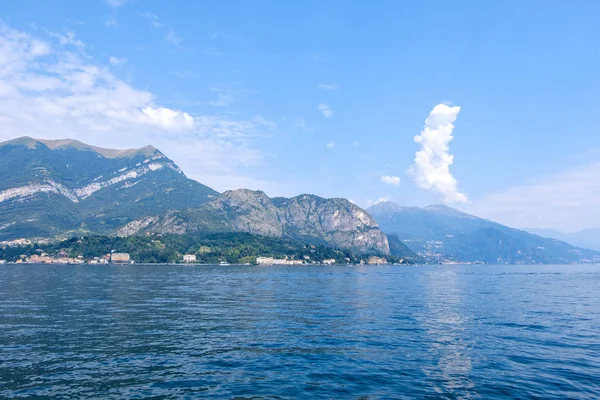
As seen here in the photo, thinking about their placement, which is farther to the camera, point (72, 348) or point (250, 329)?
point (250, 329)

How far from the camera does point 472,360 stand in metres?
34.1

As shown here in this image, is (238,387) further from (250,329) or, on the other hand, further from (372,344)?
(250,329)

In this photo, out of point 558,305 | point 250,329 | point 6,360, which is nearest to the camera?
point 6,360

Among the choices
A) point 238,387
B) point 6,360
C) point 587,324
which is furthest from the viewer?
point 587,324

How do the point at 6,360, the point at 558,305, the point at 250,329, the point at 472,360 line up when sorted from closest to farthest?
the point at 6,360
the point at 472,360
the point at 250,329
the point at 558,305

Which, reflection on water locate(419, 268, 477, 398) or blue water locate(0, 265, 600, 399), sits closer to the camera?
blue water locate(0, 265, 600, 399)

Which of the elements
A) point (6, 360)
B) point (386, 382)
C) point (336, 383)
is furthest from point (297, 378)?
point (6, 360)

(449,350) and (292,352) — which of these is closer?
(292,352)

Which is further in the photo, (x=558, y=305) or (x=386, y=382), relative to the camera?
(x=558, y=305)

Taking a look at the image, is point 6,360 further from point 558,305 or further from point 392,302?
point 558,305

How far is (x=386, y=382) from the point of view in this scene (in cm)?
2748

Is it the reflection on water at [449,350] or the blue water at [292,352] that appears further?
the reflection on water at [449,350]

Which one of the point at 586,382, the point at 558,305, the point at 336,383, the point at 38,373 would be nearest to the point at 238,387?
the point at 336,383

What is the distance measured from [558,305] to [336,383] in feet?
226
